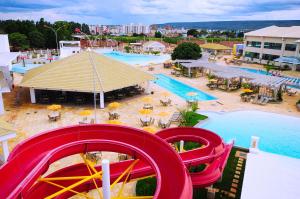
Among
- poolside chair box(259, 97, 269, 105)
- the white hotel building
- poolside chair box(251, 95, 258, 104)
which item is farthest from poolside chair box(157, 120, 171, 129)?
the white hotel building

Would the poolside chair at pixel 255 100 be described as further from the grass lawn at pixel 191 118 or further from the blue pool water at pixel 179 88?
the grass lawn at pixel 191 118

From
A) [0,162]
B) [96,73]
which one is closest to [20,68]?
→ [96,73]

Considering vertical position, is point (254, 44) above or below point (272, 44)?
below

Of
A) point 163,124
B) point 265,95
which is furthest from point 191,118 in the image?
point 265,95

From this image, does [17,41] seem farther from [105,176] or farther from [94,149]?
[105,176]

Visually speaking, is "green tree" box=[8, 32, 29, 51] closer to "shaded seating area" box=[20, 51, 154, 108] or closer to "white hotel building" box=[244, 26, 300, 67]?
"shaded seating area" box=[20, 51, 154, 108]

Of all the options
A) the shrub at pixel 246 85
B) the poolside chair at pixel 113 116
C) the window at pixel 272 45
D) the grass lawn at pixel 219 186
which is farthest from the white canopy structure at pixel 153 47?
the grass lawn at pixel 219 186
